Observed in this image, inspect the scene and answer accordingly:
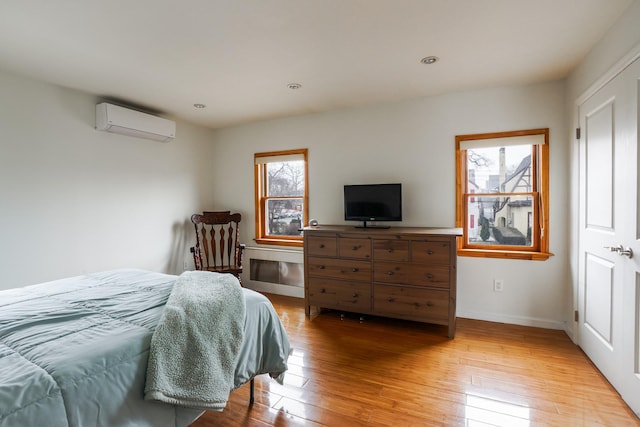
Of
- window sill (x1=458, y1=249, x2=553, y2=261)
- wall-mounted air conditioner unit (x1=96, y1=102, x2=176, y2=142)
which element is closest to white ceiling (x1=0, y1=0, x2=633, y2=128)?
wall-mounted air conditioner unit (x1=96, y1=102, x2=176, y2=142)

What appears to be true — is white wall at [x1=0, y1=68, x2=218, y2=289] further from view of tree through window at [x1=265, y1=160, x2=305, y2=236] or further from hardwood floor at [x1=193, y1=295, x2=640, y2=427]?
hardwood floor at [x1=193, y1=295, x2=640, y2=427]

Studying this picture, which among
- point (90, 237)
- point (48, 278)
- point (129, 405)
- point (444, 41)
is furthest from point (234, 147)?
point (129, 405)

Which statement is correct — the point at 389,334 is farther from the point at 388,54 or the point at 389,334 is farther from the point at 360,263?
the point at 388,54

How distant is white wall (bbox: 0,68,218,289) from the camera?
2674 mm

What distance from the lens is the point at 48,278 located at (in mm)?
2895

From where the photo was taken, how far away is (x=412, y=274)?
9.61ft

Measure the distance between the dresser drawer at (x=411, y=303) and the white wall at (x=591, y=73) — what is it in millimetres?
1089

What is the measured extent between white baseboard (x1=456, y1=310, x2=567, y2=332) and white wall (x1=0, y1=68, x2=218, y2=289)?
11.8 feet

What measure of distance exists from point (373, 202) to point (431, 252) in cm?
87

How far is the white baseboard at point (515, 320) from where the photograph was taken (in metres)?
2.96

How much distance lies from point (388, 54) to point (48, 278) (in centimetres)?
355

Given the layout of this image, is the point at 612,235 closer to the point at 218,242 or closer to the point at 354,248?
the point at 354,248

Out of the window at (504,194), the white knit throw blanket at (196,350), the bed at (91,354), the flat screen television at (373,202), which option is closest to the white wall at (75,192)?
the bed at (91,354)

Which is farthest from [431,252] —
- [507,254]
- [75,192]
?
[75,192]
